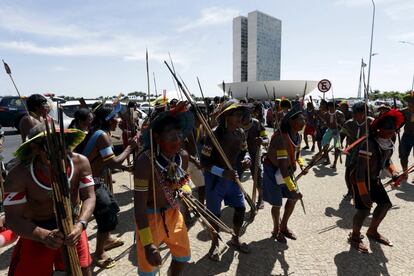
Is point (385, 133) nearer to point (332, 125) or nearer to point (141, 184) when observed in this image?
point (141, 184)

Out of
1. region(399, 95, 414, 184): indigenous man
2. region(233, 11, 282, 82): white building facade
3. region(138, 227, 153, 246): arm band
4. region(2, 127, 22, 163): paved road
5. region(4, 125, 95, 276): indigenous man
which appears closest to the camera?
region(4, 125, 95, 276): indigenous man

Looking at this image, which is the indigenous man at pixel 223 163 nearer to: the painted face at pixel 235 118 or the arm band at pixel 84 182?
the painted face at pixel 235 118

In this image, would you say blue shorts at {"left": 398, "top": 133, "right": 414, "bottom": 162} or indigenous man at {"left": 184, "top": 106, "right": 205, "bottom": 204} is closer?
indigenous man at {"left": 184, "top": 106, "right": 205, "bottom": 204}

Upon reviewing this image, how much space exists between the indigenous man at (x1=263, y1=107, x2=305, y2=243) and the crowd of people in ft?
0.05

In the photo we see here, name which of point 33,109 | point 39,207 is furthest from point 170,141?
point 33,109

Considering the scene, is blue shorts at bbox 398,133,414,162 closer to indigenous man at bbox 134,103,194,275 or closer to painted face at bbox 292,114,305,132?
painted face at bbox 292,114,305,132

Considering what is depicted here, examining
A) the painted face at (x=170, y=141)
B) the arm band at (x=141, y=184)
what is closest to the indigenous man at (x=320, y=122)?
the painted face at (x=170, y=141)

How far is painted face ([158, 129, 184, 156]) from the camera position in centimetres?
250

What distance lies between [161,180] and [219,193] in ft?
4.40

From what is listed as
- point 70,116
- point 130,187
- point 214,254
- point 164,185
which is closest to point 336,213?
point 214,254

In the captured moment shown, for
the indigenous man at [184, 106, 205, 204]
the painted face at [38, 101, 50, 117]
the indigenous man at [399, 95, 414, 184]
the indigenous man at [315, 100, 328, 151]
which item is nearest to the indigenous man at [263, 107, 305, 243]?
the indigenous man at [184, 106, 205, 204]

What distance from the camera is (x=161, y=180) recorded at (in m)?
2.59

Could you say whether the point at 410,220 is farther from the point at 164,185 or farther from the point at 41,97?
the point at 41,97

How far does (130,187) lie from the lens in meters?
6.88
